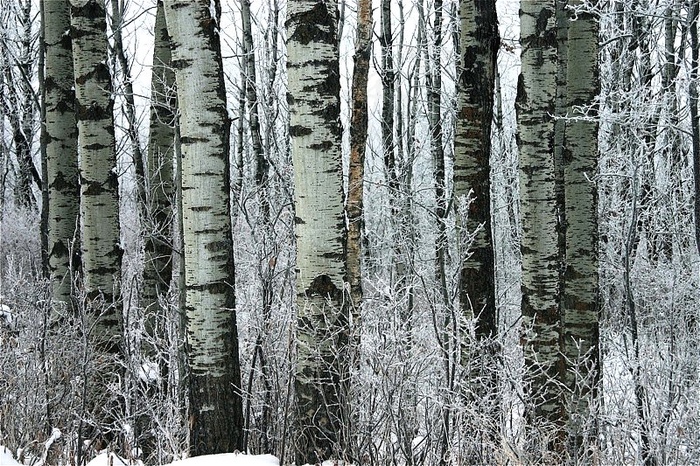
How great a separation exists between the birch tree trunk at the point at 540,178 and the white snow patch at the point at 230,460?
274cm

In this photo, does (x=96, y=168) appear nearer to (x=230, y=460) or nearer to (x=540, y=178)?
(x=230, y=460)

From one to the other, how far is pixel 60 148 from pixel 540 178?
479 centimetres

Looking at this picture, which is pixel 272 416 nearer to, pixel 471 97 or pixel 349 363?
pixel 349 363

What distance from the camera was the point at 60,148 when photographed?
694 centimetres

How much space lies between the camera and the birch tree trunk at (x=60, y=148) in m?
6.80

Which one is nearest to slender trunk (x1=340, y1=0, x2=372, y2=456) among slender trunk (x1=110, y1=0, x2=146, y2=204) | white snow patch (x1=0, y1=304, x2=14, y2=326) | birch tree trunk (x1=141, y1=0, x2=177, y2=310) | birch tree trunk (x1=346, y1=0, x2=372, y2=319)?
birch tree trunk (x1=346, y1=0, x2=372, y2=319)

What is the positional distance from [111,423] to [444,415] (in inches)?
120

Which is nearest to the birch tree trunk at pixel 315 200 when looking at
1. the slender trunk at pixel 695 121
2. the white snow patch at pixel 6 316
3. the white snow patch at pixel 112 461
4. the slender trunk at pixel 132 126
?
the white snow patch at pixel 112 461

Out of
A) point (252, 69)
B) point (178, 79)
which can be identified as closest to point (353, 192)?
point (178, 79)

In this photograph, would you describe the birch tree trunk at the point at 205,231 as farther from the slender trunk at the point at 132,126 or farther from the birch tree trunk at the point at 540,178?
the slender trunk at the point at 132,126

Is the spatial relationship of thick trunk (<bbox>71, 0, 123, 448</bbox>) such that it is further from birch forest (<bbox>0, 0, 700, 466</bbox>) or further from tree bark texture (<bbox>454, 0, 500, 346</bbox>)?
tree bark texture (<bbox>454, 0, 500, 346</bbox>)

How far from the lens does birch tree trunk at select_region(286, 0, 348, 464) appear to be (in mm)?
4074

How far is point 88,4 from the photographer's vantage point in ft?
19.4

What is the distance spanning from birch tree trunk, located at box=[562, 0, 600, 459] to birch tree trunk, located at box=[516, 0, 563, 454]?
1.71ft
